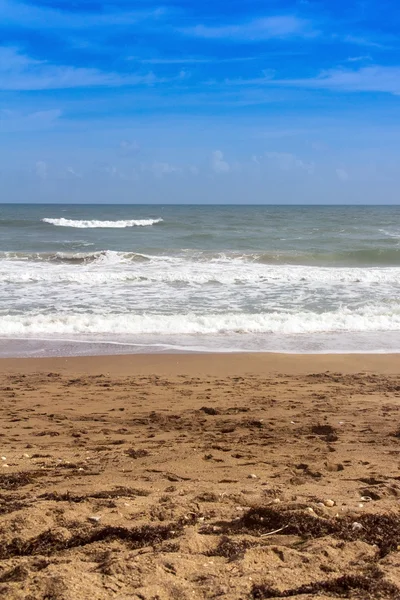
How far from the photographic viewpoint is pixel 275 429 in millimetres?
5609

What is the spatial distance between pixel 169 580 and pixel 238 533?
2.13ft

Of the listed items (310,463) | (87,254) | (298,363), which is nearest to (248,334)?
(298,363)

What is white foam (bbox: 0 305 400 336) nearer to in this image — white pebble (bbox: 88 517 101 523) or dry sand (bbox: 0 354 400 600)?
dry sand (bbox: 0 354 400 600)

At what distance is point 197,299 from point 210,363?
547 centimetres

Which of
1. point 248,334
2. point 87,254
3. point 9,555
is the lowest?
point 9,555

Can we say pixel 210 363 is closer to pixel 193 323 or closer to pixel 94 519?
pixel 193 323

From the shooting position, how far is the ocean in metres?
10.1

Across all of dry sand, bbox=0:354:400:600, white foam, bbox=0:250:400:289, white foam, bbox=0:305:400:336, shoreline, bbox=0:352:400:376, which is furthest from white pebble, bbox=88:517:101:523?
white foam, bbox=0:250:400:289

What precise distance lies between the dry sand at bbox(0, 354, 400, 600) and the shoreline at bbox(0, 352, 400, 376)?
0.40 metres

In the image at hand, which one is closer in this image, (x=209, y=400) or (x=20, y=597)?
(x=20, y=597)

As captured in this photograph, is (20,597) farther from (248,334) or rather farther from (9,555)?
(248,334)

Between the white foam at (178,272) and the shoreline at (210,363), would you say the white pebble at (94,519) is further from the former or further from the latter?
the white foam at (178,272)

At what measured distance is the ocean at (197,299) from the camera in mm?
10109

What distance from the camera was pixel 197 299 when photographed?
14062 millimetres
